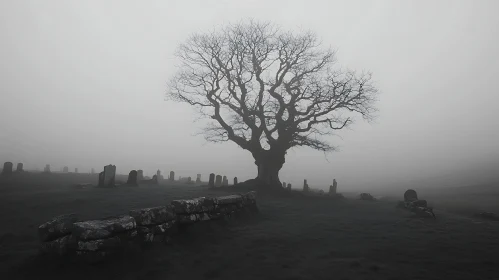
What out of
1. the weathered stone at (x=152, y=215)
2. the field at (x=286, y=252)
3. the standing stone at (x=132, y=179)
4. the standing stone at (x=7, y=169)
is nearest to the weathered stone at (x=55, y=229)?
the field at (x=286, y=252)

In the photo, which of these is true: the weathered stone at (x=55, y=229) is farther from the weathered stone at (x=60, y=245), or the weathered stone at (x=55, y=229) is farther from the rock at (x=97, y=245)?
the rock at (x=97, y=245)

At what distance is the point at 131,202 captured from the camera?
1220 centimetres

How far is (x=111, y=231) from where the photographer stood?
20.0 ft

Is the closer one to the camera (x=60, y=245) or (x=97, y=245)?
(x=97, y=245)

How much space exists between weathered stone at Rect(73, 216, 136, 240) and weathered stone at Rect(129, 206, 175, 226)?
30cm

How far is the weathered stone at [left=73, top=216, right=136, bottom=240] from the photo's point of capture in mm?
5797

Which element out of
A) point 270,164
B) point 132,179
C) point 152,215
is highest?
point 270,164

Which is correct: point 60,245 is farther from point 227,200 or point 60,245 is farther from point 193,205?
point 227,200

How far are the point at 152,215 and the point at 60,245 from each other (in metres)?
2.00

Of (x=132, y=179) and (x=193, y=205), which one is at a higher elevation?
(x=132, y=179)

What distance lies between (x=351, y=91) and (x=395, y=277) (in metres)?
16.8

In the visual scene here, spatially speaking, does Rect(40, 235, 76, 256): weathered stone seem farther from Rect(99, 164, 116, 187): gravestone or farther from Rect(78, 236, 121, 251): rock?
Rect(99, 164, 116, 187): gravestone

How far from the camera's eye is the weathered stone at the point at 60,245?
5.92 metres

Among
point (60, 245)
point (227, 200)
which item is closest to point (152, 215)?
point (60, 245)
